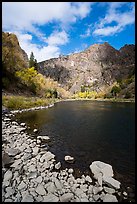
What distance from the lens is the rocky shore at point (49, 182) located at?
4.73m

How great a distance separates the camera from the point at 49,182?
5422mm

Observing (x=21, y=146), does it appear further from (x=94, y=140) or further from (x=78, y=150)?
(x=94, y=140)

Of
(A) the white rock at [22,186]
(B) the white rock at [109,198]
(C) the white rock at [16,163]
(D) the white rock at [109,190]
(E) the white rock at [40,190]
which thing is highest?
(C) the white rock at [16,163]

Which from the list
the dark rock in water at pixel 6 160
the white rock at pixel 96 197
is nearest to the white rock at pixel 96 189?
the white rock at pixel 96 197

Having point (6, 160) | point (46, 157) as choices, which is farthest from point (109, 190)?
point (6, 160)

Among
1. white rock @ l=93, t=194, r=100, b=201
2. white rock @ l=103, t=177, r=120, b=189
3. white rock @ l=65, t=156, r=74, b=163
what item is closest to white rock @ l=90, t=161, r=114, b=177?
white rock @ l=103, t=177, r=120, b=189

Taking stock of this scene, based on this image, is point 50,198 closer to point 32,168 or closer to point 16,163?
point 32,168

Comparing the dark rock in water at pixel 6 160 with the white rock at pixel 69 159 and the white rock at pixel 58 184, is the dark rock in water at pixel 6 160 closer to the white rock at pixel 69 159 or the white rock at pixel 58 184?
the white rock at pixel 58 184

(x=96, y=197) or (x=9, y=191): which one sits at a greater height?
(x=9, y=191)

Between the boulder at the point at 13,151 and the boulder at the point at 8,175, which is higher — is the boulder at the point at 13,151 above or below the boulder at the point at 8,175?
above

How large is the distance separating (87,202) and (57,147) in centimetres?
501

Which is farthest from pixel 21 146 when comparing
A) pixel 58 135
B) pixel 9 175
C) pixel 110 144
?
pixel 110 144

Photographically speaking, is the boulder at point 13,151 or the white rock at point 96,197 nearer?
the white rock at point 96,197

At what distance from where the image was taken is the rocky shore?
4.73 m
